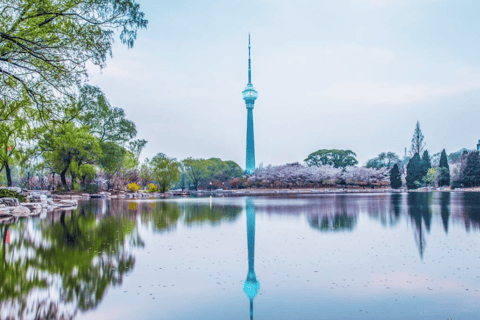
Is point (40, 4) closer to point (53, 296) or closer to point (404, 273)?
point (53, 296)

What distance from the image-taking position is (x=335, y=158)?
88.1 metres

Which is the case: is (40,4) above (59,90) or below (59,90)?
above

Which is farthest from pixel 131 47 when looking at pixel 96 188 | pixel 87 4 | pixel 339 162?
pixel 339 162

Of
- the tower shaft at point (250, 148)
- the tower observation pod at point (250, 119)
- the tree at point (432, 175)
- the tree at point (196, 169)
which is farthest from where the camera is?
the tower shaft at point (250, 148)

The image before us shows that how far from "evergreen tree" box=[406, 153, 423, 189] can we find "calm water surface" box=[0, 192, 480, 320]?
57410 millimetres

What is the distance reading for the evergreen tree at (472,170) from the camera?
188ft

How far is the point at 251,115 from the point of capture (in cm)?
10481

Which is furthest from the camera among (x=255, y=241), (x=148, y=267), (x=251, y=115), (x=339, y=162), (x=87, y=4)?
(x=251, y=115)

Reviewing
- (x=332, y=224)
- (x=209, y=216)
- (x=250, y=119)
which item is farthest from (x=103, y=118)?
(x=250, y=119)

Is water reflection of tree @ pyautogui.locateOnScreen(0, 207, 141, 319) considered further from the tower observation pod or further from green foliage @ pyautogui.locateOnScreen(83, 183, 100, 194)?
the tower observation pod

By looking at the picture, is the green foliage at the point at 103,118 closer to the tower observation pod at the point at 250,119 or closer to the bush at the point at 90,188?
the bush at the point at 90,188

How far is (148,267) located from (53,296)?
2.17 m

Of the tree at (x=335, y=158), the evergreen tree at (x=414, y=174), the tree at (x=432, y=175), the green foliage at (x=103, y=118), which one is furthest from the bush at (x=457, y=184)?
the green foliage at (x=103, y=118)

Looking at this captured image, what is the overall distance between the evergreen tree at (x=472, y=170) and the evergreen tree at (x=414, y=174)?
8.03 m
